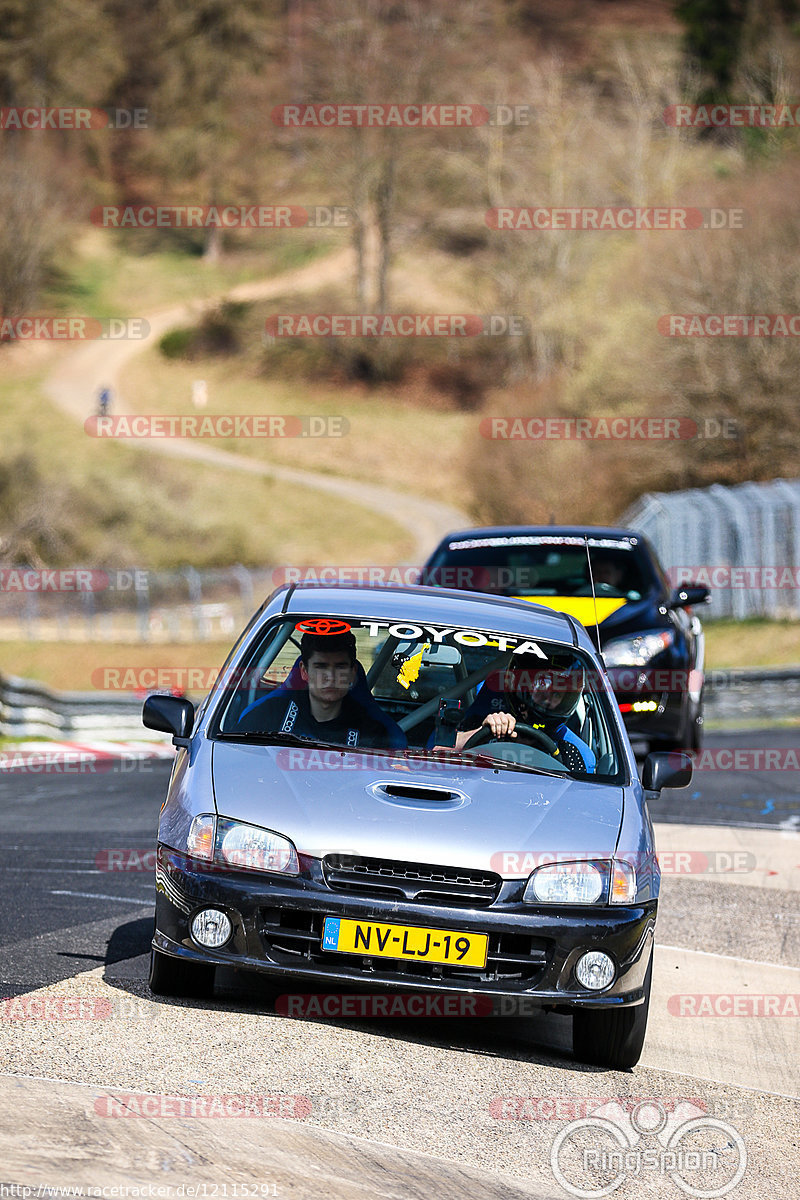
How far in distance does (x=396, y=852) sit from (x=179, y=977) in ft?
3.34

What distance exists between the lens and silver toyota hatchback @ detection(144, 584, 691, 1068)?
5.16 m

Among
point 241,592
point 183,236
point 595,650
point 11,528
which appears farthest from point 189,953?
point 183,236

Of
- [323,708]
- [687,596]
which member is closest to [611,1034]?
[323,708]

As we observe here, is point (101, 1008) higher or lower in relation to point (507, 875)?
lower

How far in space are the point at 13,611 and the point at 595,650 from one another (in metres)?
34.7

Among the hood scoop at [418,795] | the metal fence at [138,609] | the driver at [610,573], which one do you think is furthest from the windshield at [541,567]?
the metal fence at [138,609]

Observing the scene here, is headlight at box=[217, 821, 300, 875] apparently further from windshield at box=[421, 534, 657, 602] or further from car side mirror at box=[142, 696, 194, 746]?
windshield at box=[421, 534, 657, 602]

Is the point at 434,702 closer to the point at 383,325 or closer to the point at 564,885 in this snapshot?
the point at 564,885

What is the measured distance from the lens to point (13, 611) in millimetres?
39719

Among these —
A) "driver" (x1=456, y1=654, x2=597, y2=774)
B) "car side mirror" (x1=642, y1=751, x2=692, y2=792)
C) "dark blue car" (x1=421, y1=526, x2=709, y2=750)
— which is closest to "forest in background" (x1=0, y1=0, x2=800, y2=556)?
"dark blue car" (x1=421, y1=526, x2=709, y2=750)

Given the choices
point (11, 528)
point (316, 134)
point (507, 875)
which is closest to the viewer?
point (507, 875)

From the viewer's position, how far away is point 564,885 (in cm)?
525

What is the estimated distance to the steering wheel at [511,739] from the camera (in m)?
6.21

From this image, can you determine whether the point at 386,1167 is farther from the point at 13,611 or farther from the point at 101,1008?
the point at 13,611
